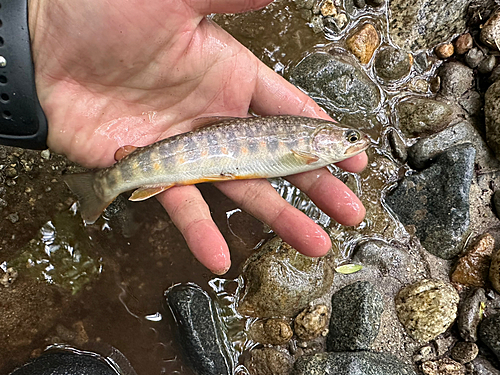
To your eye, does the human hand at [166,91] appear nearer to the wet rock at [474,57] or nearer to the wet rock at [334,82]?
the wet rock at [334,82]

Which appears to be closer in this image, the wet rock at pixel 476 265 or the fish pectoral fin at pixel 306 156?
the fish pectoral fin at pixel 306 156

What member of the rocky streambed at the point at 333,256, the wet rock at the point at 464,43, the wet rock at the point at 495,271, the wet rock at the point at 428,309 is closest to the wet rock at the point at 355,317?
the rocky streambed at the point at 333,256

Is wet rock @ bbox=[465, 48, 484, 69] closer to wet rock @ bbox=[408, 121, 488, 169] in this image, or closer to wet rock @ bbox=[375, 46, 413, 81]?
wet rock @ bbox=[375, 46, 413, 81]

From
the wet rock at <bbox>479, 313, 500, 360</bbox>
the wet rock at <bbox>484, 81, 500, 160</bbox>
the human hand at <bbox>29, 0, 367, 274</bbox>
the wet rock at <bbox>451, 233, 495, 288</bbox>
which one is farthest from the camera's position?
the wet rock at <bbox>484, 81, 500, 160</bbox>

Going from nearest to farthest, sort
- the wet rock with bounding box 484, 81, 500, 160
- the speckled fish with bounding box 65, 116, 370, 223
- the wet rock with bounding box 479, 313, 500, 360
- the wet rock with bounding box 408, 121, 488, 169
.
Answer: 1. the speckled fish with bounding box 65, 116, 370, 223
2. the wet rock with bounding box 479, 313, 500, 360
3. the wet rock with bounding box 484, 81, 500, 160
4. the wet rock with bounding box 408, 121, 488, 169

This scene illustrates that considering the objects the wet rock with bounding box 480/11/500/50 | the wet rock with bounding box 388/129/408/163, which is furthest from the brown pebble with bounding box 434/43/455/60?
the wet rock with bounding box 388/129/408/163

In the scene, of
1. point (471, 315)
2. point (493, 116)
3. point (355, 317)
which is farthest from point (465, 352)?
point (493, 116)
